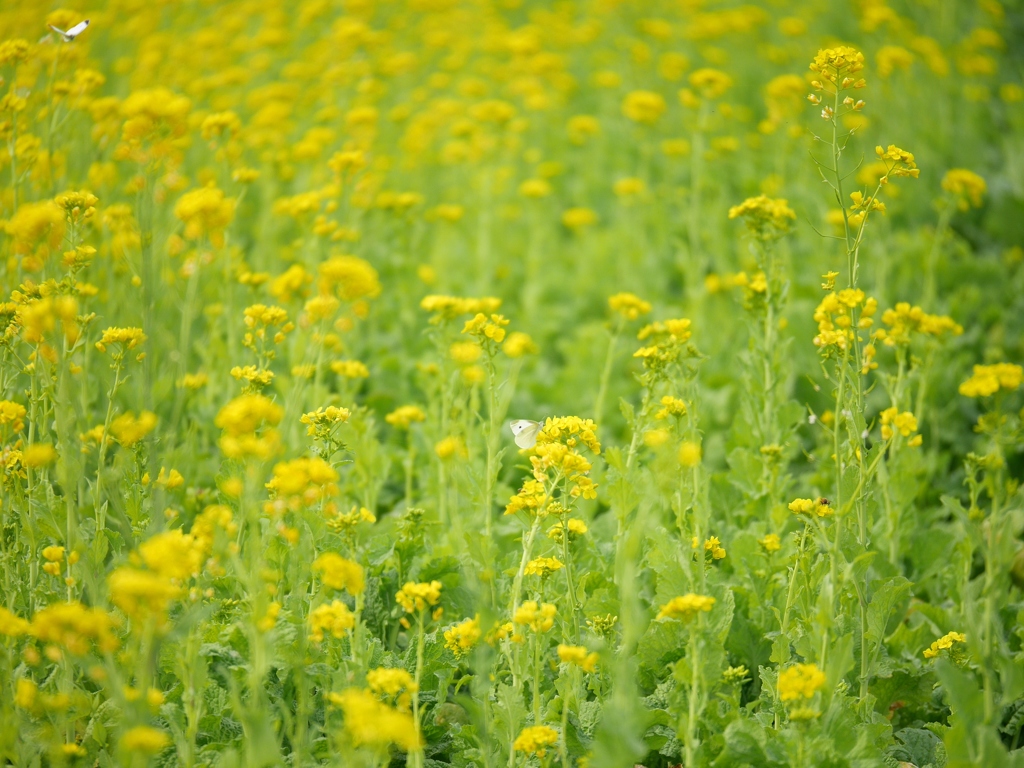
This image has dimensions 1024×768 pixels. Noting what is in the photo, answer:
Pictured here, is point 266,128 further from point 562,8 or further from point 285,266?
point 562,8

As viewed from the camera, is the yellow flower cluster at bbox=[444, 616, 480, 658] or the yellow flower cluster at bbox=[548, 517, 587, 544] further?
the yellow flower cluster at bbox=[548, 517, 587, 544]

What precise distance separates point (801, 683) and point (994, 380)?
36.7 inches

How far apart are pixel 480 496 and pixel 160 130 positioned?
1625mm

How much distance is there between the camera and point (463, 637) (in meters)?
2.36

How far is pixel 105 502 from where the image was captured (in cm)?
281

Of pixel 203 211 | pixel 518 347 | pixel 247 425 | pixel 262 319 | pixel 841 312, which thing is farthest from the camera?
pixel 262 319

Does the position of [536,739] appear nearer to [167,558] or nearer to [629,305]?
[167,558]

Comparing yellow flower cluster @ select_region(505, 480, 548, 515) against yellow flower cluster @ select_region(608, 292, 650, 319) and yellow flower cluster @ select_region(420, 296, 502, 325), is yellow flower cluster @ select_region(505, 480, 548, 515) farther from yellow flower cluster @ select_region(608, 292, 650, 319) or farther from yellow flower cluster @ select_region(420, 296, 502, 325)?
yellow flower cluster @ select_region(608, 292, 650, 319)

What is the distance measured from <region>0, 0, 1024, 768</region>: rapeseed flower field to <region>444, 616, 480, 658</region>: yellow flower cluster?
0.02 m

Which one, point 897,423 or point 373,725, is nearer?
point 373,725

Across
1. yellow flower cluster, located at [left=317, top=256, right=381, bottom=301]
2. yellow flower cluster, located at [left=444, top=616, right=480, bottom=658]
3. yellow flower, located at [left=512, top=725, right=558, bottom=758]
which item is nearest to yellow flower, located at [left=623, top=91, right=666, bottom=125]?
yellow flower cluster, located at [left=317, top=256, right=381, bottom=301]

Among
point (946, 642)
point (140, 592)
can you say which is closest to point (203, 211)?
point (140, 592)

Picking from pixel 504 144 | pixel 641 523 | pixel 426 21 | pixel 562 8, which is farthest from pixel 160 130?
pixel 562 8

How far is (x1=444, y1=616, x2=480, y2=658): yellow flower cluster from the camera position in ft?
7.69
